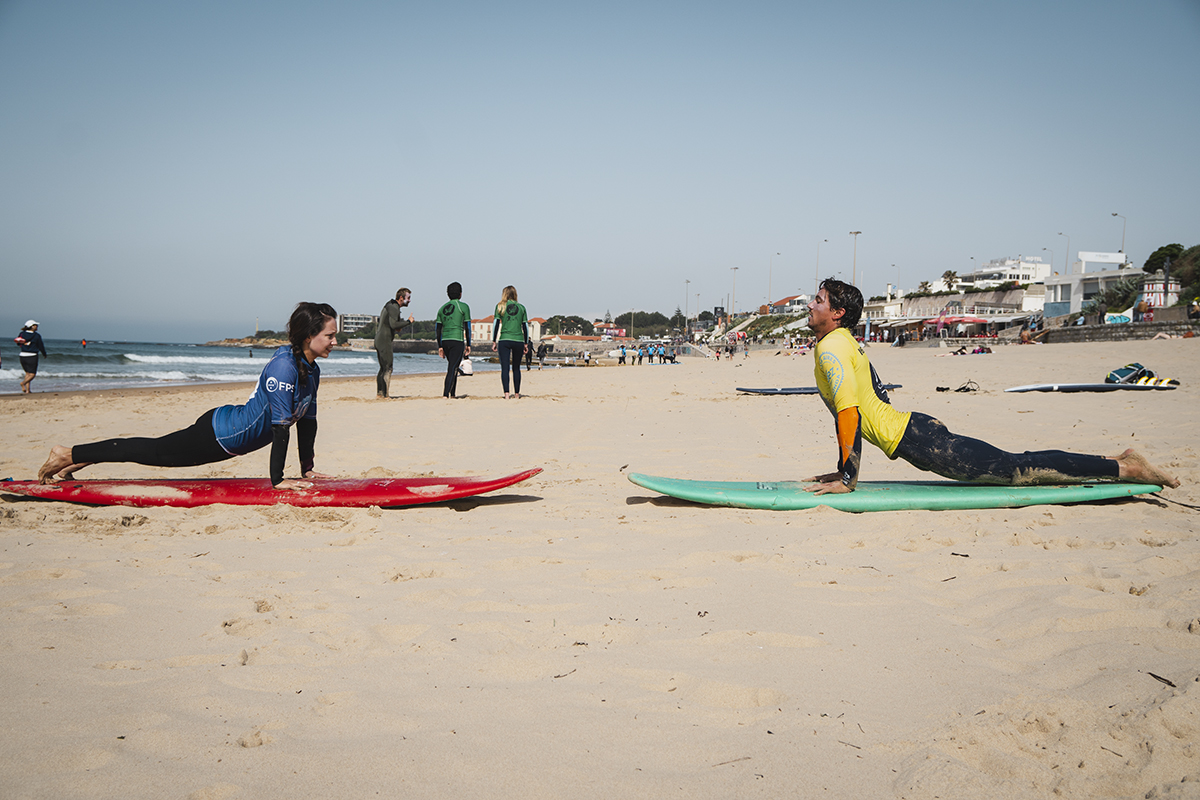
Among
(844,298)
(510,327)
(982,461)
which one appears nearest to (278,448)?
(844,298)

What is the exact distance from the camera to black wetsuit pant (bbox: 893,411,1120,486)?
12.7 ft

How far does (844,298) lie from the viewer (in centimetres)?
415

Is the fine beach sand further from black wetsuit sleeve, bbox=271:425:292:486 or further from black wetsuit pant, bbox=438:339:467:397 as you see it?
black wetsuit pant, bbox=438:339:467:397

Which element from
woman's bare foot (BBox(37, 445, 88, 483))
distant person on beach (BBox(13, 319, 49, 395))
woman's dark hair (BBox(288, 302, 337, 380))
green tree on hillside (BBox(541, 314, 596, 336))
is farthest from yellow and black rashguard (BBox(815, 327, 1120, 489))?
green tree on hillside (BBox(541, 314, 596, 336))

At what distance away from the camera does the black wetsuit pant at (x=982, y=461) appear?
387 centimetres

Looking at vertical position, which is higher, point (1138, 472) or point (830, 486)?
point (1138, 472)

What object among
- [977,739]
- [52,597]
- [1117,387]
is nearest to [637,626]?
[977,739]

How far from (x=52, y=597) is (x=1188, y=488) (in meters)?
6.15

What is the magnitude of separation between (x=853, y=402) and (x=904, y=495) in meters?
0.64

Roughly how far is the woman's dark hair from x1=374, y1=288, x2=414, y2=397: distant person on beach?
20.2 ft

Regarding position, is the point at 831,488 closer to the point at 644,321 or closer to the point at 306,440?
the point at 306,440

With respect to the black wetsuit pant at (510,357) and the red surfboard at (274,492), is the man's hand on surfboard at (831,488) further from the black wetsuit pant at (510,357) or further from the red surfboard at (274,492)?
the black wetsuit pant at (510,357)

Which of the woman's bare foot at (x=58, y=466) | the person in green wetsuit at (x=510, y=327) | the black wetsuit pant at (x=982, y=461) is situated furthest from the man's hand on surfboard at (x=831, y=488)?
the person in green wetsuit at (x=510, y=327)

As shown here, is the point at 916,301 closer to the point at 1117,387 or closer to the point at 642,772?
the point at 1117,387
